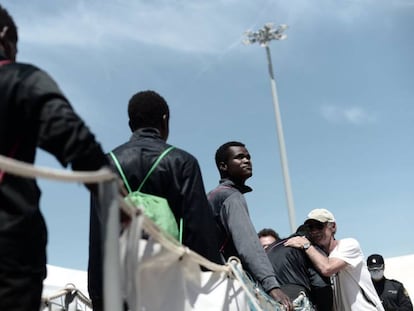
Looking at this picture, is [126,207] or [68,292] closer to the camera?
[126,207]

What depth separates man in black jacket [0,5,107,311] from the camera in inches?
78.5

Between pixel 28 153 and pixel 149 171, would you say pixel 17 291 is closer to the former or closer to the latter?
pixel 28 153

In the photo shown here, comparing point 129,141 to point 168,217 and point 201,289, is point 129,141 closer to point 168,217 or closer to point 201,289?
point 168,217

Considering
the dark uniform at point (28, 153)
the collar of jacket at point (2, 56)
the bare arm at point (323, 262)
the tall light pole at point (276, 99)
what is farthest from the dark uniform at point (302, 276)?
the tall light pole at point (276, 99)

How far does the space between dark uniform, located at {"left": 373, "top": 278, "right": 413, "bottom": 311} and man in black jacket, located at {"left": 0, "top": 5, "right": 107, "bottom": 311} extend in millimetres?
6675

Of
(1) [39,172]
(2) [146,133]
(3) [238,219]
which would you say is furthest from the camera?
(3) [238,219]

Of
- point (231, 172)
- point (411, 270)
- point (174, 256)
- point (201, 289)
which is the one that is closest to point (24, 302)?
point (174, 256)

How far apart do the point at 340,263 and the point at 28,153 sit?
9.44 feet

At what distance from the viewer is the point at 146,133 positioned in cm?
334

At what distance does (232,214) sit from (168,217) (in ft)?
3.21

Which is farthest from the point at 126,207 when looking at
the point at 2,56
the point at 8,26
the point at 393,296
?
the point at 393,296

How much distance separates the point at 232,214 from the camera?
12.2 feet

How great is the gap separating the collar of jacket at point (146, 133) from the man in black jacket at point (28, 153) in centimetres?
117

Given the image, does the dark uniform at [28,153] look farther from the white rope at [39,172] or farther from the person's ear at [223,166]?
the person's ear at [223,166]
